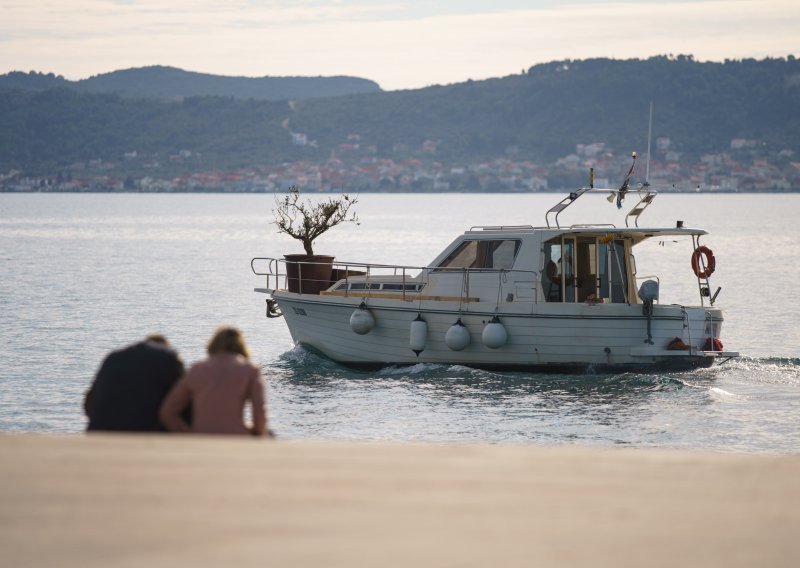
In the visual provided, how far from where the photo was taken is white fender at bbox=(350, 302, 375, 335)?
72.4 feet

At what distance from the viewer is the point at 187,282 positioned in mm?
50469

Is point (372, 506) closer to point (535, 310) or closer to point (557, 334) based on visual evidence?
point (535, 310)

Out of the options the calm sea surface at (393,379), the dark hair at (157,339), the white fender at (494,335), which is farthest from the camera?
the white fender at (494,335)

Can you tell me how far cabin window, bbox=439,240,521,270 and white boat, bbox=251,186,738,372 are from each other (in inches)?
0.6

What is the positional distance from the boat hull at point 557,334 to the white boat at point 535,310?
0.05 feet

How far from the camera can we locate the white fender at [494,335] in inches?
827

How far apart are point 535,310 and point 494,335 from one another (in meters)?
0.73

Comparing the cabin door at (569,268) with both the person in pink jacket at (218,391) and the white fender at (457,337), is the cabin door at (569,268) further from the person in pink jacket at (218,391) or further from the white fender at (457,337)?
the person in pink jacket at (218,391)

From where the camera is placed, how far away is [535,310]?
2088 cm

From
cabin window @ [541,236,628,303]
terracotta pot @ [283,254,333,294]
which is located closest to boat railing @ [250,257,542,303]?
terracotta pot @ [283,254,333,294]

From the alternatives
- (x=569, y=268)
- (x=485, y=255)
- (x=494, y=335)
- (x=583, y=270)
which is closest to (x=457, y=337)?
(x=494, y=335)

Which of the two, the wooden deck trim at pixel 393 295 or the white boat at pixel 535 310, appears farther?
the wooden deck trim at pixel 393 295

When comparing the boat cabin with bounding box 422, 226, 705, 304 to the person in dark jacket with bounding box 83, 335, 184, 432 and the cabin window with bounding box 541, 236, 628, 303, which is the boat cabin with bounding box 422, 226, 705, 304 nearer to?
the cabin window with bounding box 541, 236, 628, 303

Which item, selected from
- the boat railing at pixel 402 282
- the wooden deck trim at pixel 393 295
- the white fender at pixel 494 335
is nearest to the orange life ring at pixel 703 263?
the boat railing at pixel 402 282
